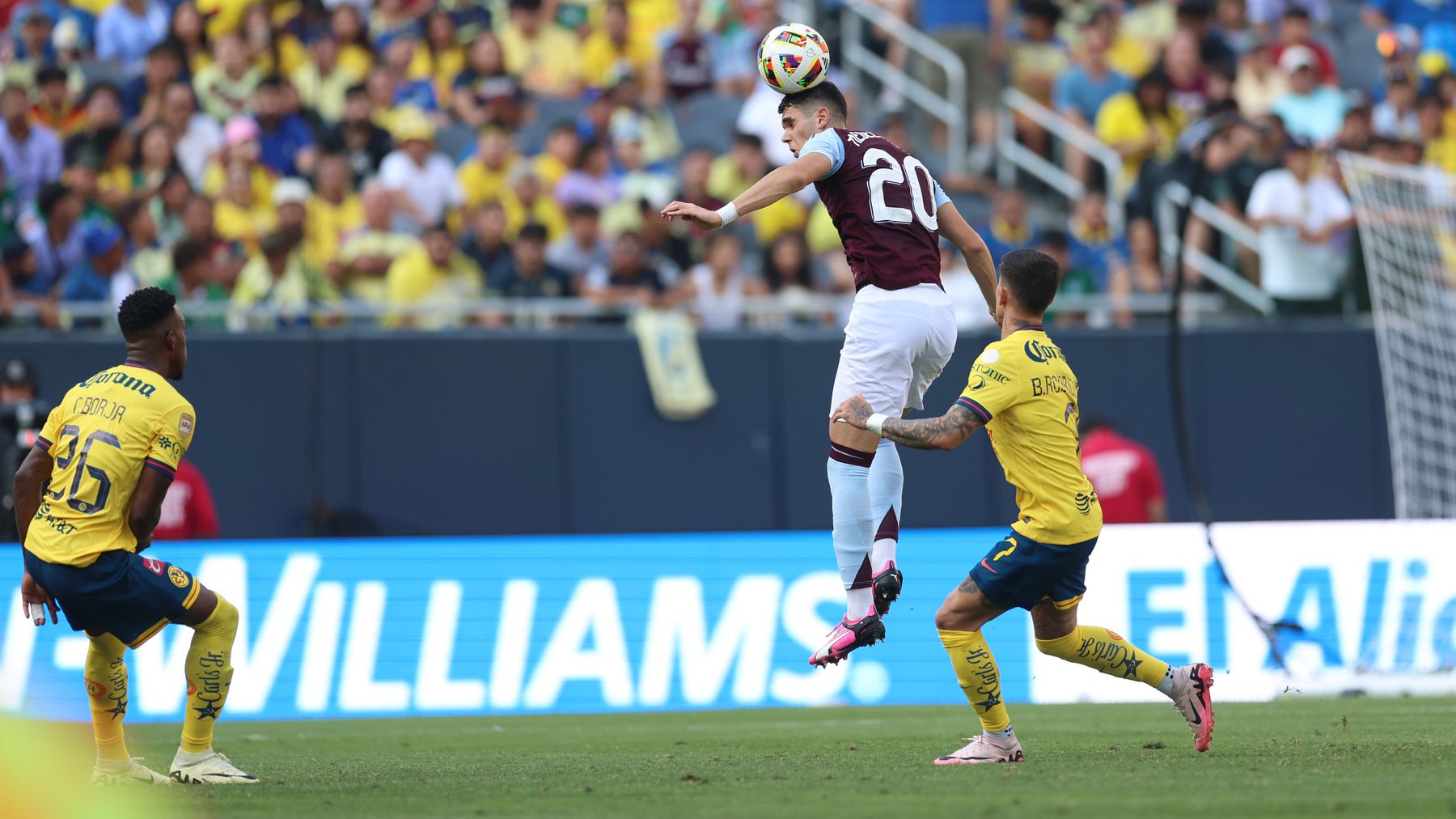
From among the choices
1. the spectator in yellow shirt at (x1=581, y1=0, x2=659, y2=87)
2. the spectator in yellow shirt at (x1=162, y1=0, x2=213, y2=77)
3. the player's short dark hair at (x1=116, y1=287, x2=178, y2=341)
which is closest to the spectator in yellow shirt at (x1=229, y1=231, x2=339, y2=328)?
the spectator in yellow shirt at (x1=162, y1=0, x2=213, y2=77)

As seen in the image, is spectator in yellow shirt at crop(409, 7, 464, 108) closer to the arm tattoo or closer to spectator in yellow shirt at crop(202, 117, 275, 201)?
spectator in yellow shirt at crop(202, 117, 275, 201)

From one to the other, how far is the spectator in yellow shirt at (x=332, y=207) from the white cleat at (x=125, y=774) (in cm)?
814

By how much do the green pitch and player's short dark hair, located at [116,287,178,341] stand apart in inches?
79.1

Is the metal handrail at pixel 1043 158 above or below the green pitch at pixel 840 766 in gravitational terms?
above

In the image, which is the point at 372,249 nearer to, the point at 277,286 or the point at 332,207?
the point at 332,207

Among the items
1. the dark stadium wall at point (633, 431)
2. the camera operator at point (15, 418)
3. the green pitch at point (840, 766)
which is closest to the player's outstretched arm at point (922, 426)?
the green pitch at point (840, 766)

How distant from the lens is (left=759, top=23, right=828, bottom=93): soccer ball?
898 centimetres

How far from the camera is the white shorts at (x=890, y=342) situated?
8984 mm

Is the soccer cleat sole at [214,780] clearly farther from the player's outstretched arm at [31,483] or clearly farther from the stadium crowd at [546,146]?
the stadium crowd at [546,146]

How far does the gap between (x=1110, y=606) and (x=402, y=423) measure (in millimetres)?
6204

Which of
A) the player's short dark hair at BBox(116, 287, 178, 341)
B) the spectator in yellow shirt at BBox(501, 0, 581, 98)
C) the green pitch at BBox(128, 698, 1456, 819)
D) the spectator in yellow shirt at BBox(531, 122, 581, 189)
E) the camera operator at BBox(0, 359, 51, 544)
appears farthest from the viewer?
the spectator in yellow shirt at BBox(501, 0, 581, 98)

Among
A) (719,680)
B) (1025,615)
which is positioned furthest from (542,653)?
(1025,615)

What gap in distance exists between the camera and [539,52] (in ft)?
61.4

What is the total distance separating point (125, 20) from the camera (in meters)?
17.8
